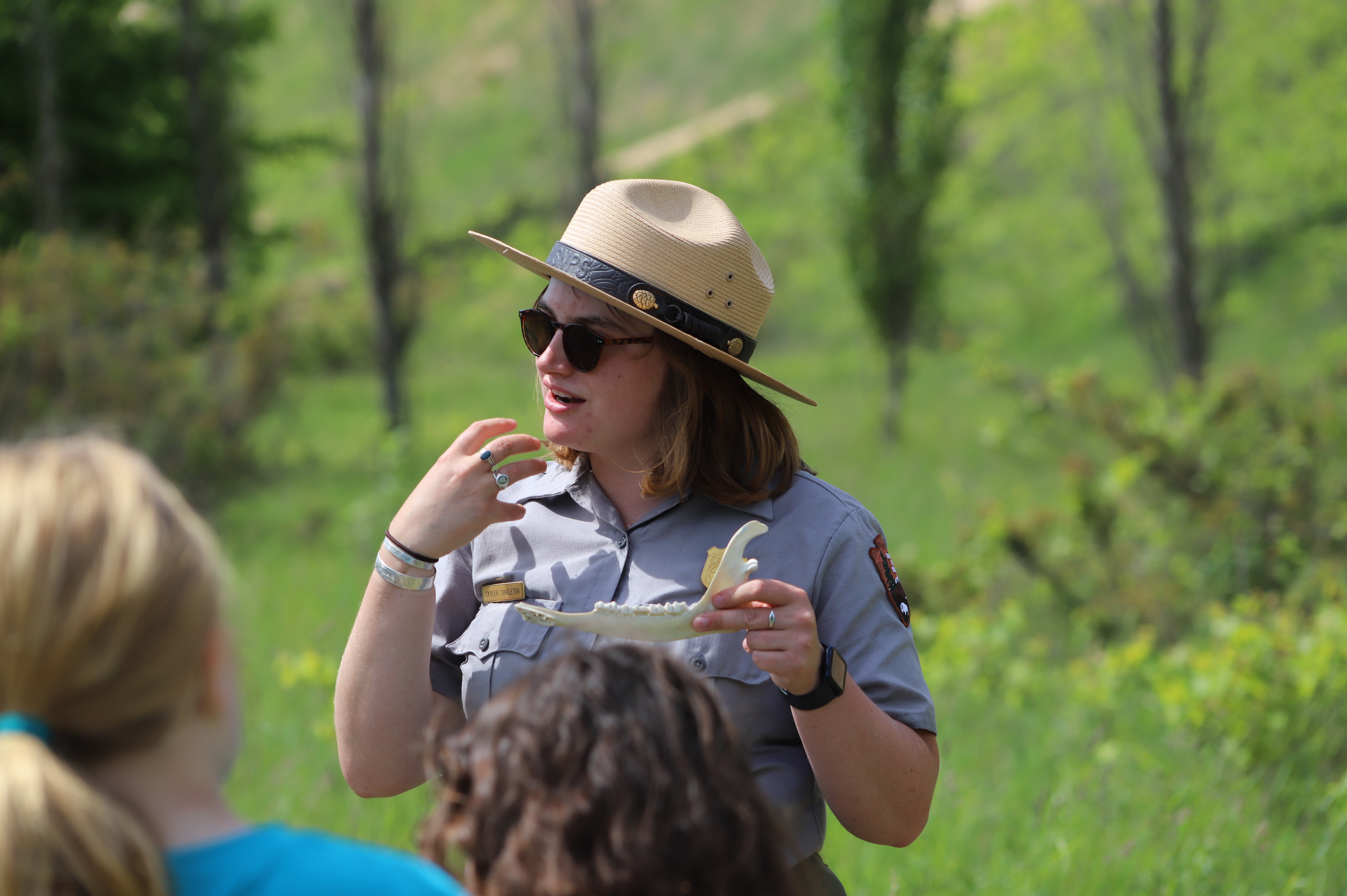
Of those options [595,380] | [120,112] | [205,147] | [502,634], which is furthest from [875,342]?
[502,634]

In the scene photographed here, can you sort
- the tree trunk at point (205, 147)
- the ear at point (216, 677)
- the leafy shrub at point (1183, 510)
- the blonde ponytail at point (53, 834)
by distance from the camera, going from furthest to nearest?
the tree trunk at point (205, 147), the leafy shrub at point (1183, 510), the ear at point (216, 677), the blonde ponytail at point (53, 834)

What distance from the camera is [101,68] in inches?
571

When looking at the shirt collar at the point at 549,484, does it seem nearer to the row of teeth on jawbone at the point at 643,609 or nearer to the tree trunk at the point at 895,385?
the row of teeth on jawbone at the point at 643,609

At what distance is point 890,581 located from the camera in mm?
2039

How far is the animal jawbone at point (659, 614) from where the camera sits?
180 centimetres

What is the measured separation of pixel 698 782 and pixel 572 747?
0.14m

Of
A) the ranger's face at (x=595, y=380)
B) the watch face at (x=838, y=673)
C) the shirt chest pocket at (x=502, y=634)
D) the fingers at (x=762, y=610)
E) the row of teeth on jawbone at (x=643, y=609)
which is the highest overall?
the ranger's face at (x=595, y=380)

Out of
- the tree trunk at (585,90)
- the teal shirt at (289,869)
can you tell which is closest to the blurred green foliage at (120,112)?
the tree trunk at (585,90)

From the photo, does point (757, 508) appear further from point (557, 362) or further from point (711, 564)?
point (557, 362)

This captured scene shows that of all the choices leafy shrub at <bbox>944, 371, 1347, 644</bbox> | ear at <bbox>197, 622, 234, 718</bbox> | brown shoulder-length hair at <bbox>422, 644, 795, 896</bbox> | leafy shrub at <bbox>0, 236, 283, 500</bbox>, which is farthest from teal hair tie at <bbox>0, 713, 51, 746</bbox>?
leafy shrub at <bbox>0, 236, 283, 500</bbox>

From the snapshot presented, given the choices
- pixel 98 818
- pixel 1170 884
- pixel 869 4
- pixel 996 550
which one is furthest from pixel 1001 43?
pixel 98 818

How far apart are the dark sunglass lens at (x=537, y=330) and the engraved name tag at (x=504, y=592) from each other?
44cm

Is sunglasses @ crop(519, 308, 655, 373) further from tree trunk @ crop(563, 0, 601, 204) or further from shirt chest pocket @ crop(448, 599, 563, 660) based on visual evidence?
tree trunk @ crop(563, 0, 601, 204)

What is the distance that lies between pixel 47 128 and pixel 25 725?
12462 mm
